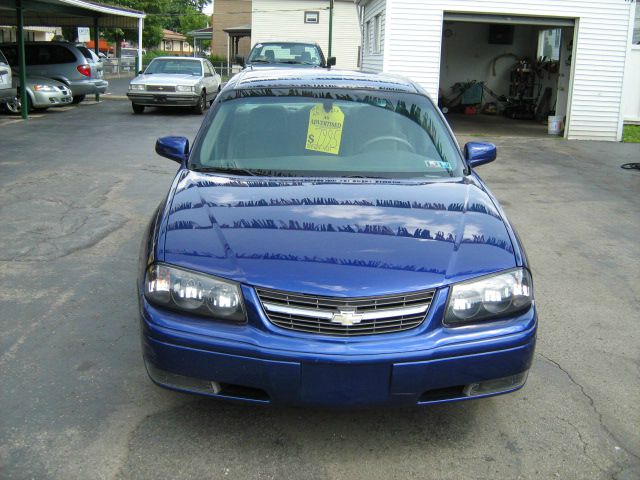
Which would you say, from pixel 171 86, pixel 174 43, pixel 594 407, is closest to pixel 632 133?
pixel 171 86

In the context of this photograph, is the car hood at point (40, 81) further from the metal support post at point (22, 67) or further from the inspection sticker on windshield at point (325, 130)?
the inspection sticker on windshield at point (325, 130)

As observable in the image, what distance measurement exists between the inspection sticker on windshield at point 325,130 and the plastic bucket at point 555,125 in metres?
13.5

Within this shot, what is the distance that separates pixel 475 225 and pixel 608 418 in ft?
3.93

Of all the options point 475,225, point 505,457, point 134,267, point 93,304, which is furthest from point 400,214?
point 134,267

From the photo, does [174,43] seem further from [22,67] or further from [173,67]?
[22,67]

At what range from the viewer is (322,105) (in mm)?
4676

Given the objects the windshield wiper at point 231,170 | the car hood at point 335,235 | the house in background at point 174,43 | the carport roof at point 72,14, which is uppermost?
the house in background at point 174,43

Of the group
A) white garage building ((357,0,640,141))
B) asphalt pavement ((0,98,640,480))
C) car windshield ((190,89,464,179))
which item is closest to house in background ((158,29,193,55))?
white garage building ((357,0,640,141))

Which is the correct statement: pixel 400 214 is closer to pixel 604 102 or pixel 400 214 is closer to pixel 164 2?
pixel 604 102

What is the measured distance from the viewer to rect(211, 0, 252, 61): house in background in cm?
5462

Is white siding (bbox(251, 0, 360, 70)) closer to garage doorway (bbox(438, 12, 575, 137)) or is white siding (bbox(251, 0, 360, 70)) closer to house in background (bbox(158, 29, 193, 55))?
garage doorway (bbox(438, 12, 575, 137))

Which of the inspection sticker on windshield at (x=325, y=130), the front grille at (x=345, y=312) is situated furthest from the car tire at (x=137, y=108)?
the front grille at (x=345, y=312)

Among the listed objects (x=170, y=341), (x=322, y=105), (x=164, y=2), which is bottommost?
(x=170, y=341)

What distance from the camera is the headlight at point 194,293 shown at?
3047 mm
